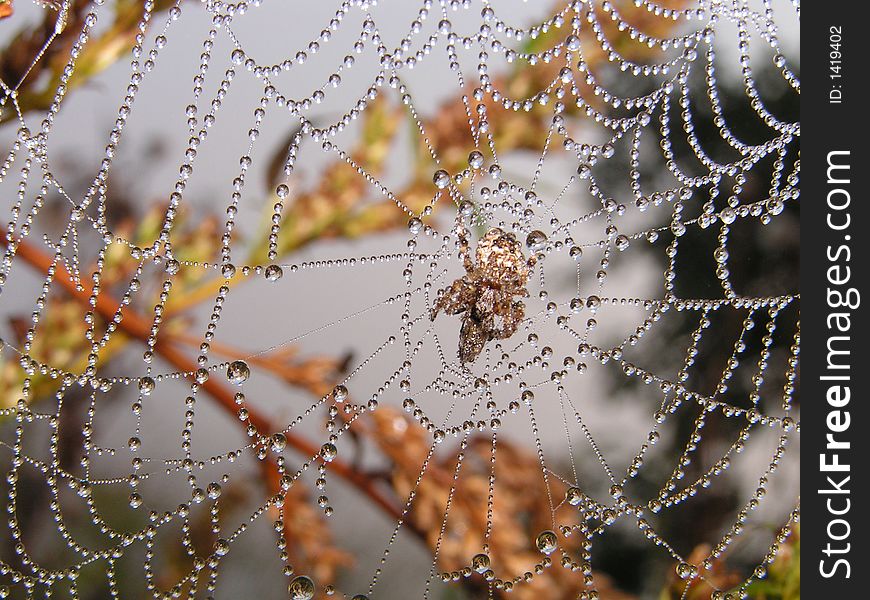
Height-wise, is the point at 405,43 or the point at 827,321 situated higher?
the point at 405,43

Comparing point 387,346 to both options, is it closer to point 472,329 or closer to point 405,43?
point 472,329

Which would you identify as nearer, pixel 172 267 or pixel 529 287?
pixel 172 267

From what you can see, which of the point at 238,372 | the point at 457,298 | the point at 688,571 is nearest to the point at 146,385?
the point at 238,372

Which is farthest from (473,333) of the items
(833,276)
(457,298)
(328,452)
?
(833,276)

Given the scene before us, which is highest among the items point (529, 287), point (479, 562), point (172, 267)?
point (529, 287)

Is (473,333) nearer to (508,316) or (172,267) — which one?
(508,316)

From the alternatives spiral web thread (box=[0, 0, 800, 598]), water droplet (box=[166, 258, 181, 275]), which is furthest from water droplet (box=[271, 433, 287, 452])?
water droplet (box=[166, 258, 181, 275])

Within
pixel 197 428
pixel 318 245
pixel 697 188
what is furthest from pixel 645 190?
pixel 197 428

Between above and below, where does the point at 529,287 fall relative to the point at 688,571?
above
